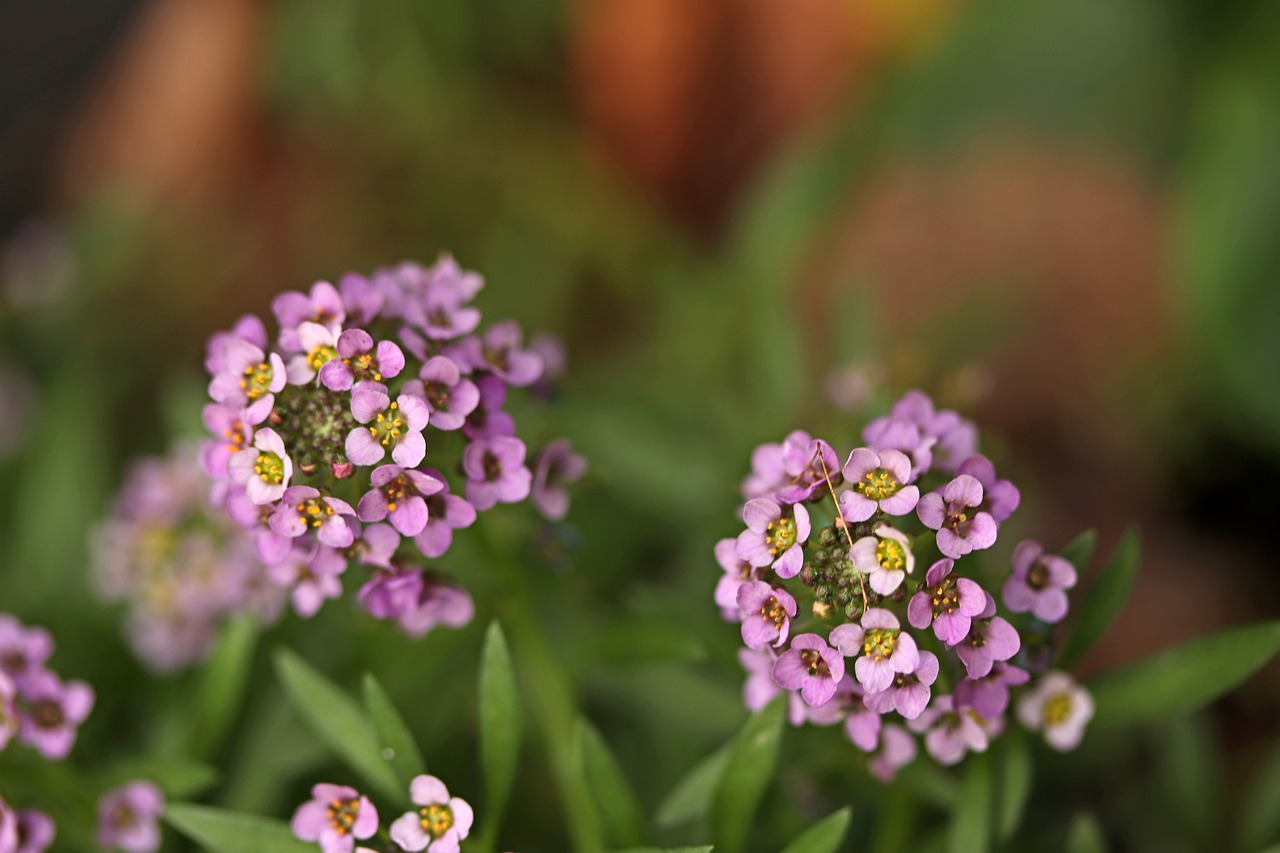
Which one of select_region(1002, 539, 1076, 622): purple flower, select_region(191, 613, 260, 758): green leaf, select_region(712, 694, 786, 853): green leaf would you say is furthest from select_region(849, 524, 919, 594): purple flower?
select_region(191, 613, 260, 758): green leaf

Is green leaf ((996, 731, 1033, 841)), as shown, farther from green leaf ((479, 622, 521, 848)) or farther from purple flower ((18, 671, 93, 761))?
purple flower ((18, 671, 93, 761))

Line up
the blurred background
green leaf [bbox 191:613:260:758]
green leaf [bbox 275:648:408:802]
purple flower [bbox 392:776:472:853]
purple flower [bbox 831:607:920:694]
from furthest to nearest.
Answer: the blurred background
green leaf [bbox 191:613:260:758]
green leaf [bbox 275:648:408:802]
purple flower [bbox 392:776:472:853]
purple flower [bbox 831:607:920:694]

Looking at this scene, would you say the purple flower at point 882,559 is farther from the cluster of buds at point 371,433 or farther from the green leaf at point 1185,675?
the green leaf at point 1185,675

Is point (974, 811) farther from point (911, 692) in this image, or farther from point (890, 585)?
point (890, 585)

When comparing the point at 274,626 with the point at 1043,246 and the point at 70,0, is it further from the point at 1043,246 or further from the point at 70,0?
the point at 70,0

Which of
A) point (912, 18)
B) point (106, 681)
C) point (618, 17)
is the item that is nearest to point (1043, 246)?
point (912, 18)

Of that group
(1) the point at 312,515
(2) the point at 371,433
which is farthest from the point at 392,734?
(2) the point at 371,433
